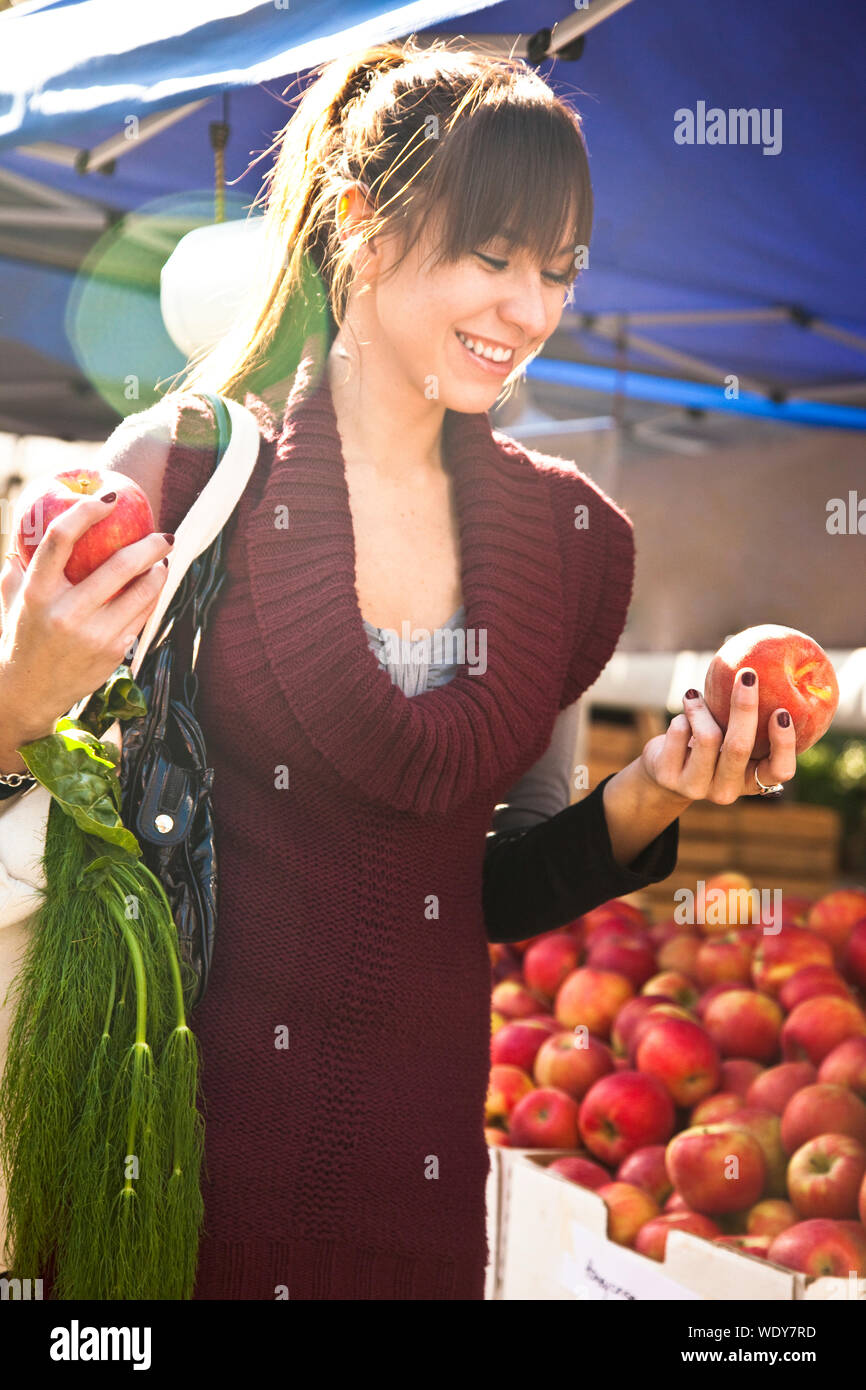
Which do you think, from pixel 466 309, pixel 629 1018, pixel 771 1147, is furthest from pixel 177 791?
pixel 629 1018

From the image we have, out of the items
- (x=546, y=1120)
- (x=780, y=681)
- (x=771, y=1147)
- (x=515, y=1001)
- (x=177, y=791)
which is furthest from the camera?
(x=515, y=1001)

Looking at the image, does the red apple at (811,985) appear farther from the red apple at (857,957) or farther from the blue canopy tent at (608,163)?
the blue canopy tent at (608,163)

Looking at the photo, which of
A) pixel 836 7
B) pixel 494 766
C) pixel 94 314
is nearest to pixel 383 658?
pixel 494 766

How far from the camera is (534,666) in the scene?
1369mm

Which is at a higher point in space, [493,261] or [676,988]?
[493,261]

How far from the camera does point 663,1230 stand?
2.19 meters

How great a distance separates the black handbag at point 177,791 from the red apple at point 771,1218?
4.68ft

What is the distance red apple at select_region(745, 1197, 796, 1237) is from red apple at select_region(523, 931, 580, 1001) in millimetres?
999

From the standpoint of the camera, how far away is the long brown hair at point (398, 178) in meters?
1.25

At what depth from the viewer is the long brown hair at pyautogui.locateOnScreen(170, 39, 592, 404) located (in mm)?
1248

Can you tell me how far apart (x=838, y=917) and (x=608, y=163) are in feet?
5.84

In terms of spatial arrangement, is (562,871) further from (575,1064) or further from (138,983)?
(575,1064)

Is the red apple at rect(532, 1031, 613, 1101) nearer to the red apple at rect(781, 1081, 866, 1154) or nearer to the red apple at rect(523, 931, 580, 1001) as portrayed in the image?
the red apple at rect(523, 931, 580, 1001)

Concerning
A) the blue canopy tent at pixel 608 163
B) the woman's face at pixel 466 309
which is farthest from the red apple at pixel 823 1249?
the blue canopy tent at pixel 608 163
